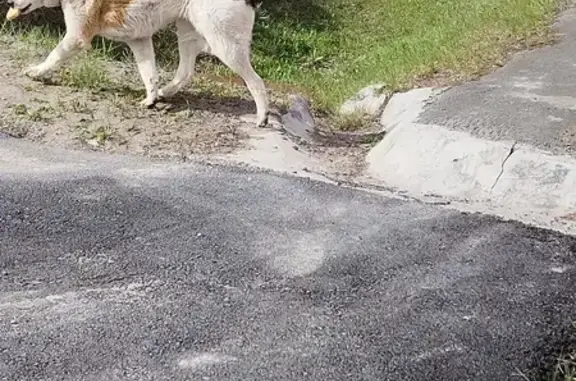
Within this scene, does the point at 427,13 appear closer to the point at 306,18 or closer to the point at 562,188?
the point at 306,18

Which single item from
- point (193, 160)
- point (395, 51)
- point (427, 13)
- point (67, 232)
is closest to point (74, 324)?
Answer: point (67, 232)

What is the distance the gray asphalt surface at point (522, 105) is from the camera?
7461 millimetres

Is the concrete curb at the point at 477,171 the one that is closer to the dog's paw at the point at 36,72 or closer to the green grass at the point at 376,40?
the green grass at the point at 376,40

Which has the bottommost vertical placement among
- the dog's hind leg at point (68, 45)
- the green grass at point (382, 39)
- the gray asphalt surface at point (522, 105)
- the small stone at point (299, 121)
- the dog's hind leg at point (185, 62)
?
the green grass at point (382, 39)

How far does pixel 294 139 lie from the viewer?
8.00 metres

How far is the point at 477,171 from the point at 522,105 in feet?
4.89

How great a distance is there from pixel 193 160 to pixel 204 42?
63.9 inches

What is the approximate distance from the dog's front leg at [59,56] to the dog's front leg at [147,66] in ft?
1.74

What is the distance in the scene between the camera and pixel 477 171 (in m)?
7.02

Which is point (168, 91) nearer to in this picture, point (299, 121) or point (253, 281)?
point (299, 121)

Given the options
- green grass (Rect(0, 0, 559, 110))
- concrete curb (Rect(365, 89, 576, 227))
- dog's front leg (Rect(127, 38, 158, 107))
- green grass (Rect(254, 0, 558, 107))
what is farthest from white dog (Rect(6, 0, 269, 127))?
green grass (Rect(254, 0, 558, 107))

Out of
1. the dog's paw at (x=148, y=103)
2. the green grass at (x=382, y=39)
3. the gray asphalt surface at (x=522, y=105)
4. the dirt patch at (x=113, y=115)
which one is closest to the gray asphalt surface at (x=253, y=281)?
the dirt patch at (x=113, y=115)

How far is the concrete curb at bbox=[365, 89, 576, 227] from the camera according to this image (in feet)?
21.9

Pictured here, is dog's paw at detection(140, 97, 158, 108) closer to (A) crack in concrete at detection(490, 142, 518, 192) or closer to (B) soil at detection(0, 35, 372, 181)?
(B) soil at detection(0, 35, 372, 181)
